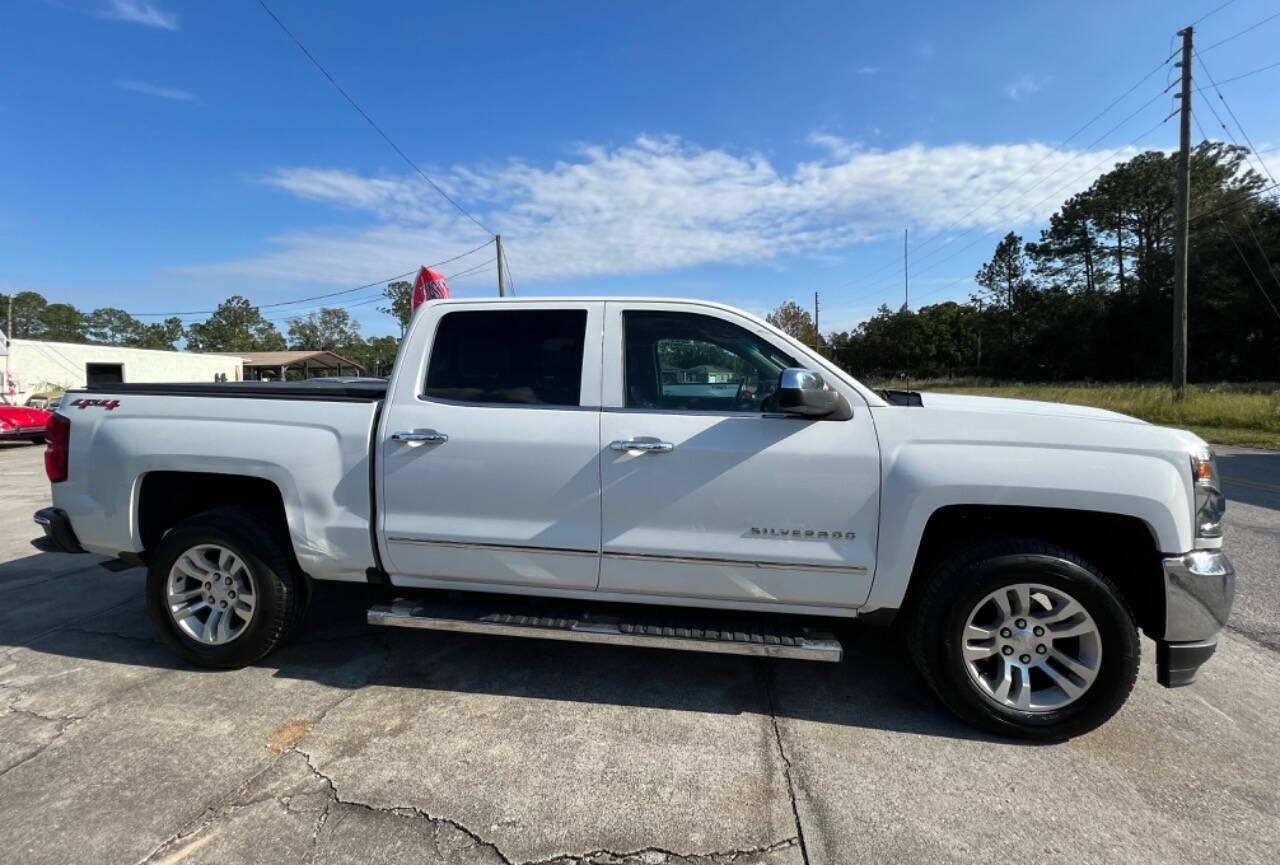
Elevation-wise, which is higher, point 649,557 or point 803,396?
point 803,396

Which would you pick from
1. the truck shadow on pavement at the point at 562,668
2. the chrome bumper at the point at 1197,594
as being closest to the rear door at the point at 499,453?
the truck shadow on pavement at the point at 562,668

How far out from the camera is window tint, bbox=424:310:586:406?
3170 mm

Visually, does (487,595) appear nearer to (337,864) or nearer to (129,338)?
(337,864)

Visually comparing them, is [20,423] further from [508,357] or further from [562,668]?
[562,668]

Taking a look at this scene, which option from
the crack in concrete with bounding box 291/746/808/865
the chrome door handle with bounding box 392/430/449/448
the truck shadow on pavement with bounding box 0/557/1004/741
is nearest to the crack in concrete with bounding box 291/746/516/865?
the crack in concrete with bounding box 291/746/808/865

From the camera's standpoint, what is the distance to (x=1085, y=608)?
2688 millimetres

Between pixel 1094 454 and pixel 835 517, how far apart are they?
3.55 ft

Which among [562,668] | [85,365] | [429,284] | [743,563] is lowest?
[562,668]

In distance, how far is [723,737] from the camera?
2.79 m

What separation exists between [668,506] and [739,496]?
33cm

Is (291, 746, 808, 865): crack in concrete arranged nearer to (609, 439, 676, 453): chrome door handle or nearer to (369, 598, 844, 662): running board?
(369, 598, 844, 662): running board

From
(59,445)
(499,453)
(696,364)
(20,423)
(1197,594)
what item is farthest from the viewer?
(20,423)

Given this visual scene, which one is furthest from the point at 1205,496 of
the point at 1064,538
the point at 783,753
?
the point at 783,753

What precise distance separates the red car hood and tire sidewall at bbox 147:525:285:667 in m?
15.7
